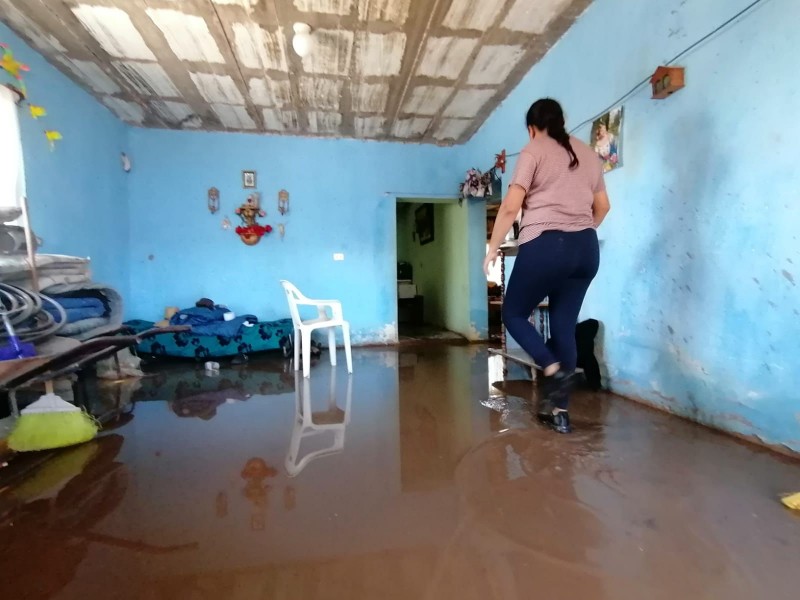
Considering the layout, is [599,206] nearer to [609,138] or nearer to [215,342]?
[609,138]

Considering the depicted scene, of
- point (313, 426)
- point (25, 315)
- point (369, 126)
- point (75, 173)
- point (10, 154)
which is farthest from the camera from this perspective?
point (369, 126)

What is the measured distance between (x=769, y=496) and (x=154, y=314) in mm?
5159

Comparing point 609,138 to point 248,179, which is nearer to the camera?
point 609,138

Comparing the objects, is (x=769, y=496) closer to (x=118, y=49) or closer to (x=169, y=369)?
(x=169, y=369)

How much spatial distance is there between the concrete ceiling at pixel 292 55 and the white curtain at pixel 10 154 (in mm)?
527

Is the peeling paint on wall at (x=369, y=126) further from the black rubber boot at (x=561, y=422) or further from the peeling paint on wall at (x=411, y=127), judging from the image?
the black rubber boot at (x=561, y=422)

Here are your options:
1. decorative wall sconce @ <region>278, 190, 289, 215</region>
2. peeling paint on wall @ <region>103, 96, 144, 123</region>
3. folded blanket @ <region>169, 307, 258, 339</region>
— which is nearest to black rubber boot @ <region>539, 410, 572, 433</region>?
folded blanket @ <region>169, 307, 258, 339</region>

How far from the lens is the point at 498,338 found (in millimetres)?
5367

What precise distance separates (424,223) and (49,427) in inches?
234

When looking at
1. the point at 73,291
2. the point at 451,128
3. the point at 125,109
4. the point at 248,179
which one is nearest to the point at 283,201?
the point at 248,179

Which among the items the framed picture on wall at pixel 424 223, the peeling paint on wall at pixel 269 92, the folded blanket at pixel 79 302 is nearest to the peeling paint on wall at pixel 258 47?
the peeling paint on wall at pixel 269 92

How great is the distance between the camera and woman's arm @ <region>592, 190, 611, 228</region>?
2.02 m

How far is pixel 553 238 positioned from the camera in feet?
5.95

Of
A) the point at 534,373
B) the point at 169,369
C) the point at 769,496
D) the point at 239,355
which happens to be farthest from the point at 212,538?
the point at 239,355
